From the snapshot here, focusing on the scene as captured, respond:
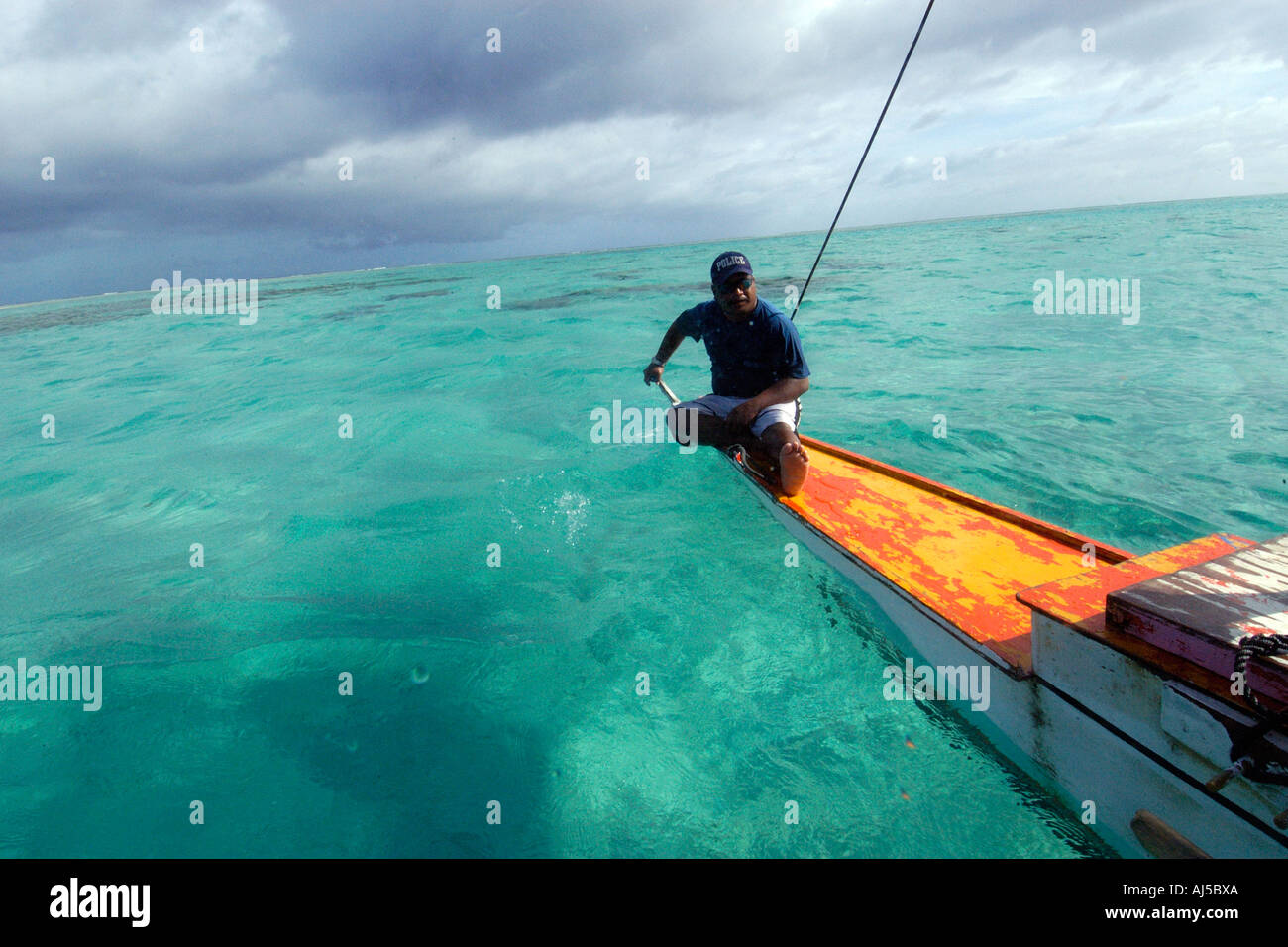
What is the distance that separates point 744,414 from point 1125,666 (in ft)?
12.0

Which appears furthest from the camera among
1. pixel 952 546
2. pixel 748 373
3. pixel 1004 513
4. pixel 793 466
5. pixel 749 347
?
pixel 748 373

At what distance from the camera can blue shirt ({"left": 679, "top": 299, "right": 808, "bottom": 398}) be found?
217 inches

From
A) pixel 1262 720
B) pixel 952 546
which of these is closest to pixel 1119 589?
pixel 1262 720

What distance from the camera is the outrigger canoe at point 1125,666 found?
6.44 ft

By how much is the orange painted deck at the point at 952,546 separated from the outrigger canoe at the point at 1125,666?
0.05ft

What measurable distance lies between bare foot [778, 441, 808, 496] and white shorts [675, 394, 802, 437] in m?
0.48

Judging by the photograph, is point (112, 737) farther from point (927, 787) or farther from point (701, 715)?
point (927, 787)

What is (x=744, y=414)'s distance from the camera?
18.4 ft

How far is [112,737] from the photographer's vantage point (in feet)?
13.4

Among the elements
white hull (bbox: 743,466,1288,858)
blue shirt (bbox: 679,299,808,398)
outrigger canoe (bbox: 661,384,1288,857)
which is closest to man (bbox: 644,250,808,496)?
blue shirt (bbox: 679,299,808,398)

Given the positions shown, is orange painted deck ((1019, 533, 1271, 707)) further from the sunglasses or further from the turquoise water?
the sunglasses

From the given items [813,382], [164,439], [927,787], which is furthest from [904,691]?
[164,439]

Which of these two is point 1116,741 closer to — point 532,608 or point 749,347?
point 532,608

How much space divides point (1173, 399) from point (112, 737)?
1266 cm
